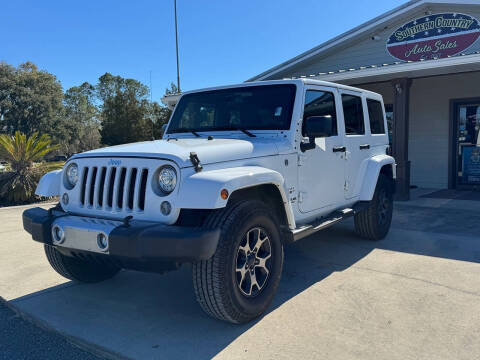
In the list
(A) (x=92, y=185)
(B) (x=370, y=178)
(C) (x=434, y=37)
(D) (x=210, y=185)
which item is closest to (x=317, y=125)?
(D) (x=210, y=185)

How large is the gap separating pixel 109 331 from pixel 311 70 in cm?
Answer: 1061

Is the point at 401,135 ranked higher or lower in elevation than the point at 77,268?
higher

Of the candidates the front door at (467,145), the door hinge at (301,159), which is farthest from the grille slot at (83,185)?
the front door at (467,145)

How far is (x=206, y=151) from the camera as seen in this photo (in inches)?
118

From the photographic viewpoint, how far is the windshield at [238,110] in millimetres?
3836

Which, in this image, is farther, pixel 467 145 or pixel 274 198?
pixel 467 145

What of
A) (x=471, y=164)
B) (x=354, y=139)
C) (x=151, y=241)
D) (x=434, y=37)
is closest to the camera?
(x=151, y=241)

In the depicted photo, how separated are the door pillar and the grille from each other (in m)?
7.31

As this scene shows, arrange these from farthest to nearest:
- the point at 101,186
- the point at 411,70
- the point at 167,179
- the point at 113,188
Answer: the point at 411,70 < the point at 101,186 < the point at 113,188 < the point at 167,179

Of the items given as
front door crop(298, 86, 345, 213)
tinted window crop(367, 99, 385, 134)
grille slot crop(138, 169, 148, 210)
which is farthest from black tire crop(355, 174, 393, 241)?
grille slot crop(138, 169, 148, 210)

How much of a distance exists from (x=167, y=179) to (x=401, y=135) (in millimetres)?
7492

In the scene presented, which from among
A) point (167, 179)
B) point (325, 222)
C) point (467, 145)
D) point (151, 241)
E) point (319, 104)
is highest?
point (319, 104)

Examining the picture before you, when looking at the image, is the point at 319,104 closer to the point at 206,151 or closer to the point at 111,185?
the point at 206,151

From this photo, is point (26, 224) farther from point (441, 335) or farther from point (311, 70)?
point (311, 70)
